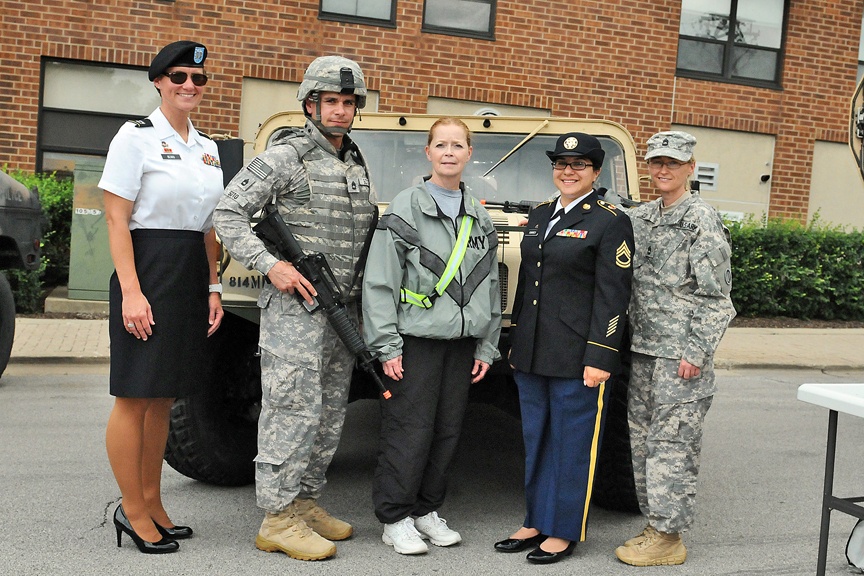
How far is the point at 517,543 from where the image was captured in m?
4.03

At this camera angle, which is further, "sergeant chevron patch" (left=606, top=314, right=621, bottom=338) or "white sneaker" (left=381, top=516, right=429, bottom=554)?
"white sneaker" (left=381, top=516, right=429, bottom=554)

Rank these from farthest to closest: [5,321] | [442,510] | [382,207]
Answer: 1. [5,321]
2. [382,207]
3. [442,510]

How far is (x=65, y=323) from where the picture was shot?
973 centimetres

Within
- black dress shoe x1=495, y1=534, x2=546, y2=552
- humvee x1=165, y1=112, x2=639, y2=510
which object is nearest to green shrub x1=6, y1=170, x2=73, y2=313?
humvee x1=165, y1=112, x2=639, y2=510

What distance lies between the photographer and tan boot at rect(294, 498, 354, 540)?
4.04m

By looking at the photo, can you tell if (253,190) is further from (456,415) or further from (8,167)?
(8,167)

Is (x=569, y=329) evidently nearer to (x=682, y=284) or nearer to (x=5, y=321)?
(x=682, y=284)

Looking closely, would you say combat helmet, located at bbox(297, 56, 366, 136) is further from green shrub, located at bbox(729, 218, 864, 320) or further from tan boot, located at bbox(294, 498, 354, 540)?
green shrub, located at bbox(729, 218, 864, 320)

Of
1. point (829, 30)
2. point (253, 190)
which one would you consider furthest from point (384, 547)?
point (829, 30)

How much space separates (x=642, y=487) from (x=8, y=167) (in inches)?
358

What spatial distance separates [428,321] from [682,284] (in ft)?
3.28

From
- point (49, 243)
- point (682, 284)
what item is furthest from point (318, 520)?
point (49, 243)

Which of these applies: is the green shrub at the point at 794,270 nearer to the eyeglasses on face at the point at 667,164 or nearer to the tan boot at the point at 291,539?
the eyeglasses on face at the point at 667,164

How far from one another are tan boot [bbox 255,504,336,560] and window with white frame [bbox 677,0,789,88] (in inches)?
432
